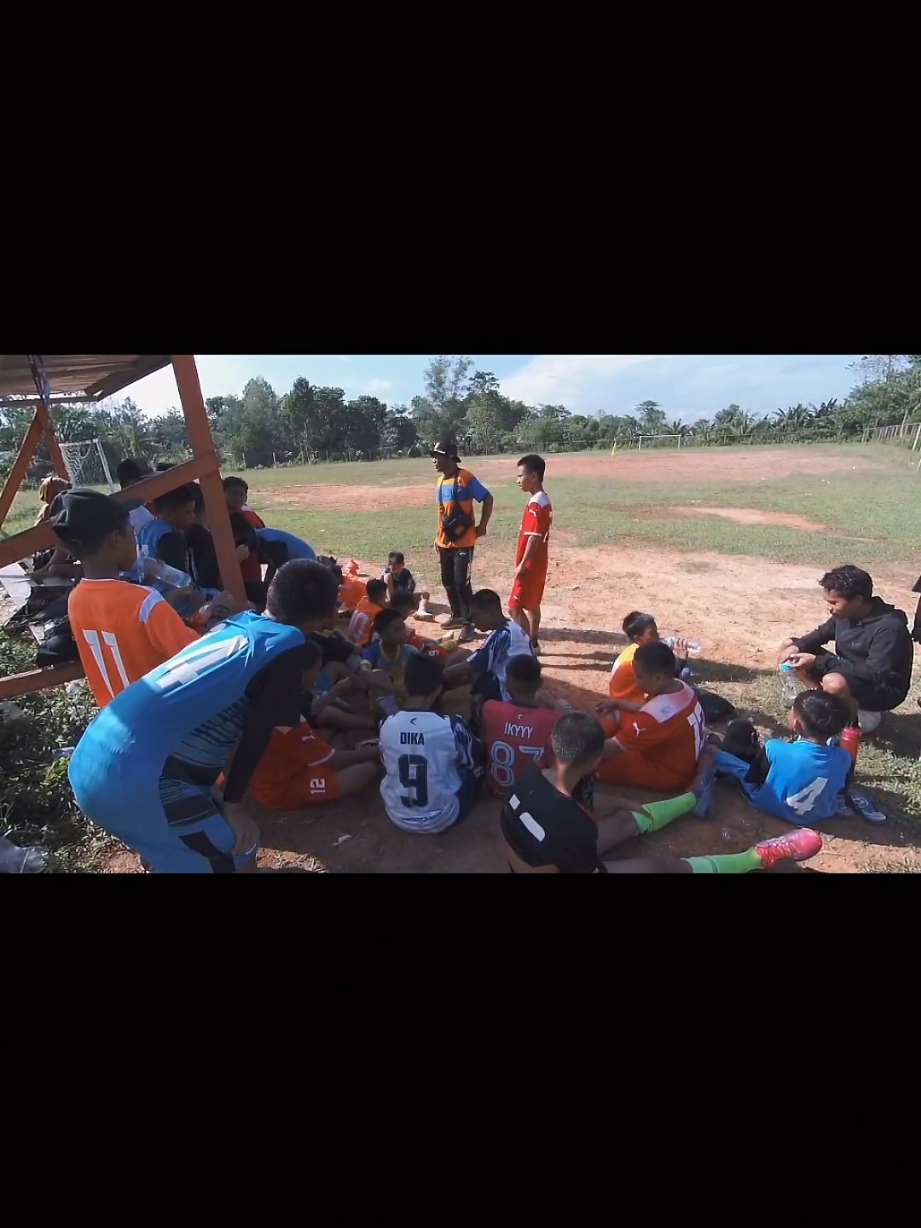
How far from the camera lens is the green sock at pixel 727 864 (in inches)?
110

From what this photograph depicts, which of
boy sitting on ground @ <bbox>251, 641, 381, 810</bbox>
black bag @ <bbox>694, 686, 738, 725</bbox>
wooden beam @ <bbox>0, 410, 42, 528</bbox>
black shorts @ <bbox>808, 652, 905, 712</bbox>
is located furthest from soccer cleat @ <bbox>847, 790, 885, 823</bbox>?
wooden beam @ <bbox>0, 410, 42, 528</bbox>

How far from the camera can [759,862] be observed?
9.45 feet

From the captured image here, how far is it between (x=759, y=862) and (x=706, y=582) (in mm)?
5208

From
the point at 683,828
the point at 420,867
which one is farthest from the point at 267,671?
the point at 683,828

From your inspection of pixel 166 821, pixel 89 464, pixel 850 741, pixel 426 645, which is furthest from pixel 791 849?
pixel 89 464

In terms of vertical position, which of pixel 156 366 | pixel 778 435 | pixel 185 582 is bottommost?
pixel 778 435

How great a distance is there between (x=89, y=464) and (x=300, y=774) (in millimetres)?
21257

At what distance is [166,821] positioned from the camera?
216 cm

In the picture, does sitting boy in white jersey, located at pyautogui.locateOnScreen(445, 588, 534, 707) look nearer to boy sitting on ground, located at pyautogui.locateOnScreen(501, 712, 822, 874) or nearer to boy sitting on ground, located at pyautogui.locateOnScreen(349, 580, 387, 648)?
boy sitting on ground, located at pyautogui.locateOnScreen(349, 580, 387, 648)

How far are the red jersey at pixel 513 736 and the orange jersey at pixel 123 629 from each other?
1.43 meters

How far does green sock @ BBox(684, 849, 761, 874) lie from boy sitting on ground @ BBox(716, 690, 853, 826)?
40 cm

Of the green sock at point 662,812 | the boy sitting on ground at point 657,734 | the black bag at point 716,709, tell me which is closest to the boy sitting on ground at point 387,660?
the boy sitting on ground at point 657,734

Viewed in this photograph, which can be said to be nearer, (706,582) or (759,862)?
(759,862)

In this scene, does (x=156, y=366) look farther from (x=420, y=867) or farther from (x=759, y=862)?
(x=759, y=862)
